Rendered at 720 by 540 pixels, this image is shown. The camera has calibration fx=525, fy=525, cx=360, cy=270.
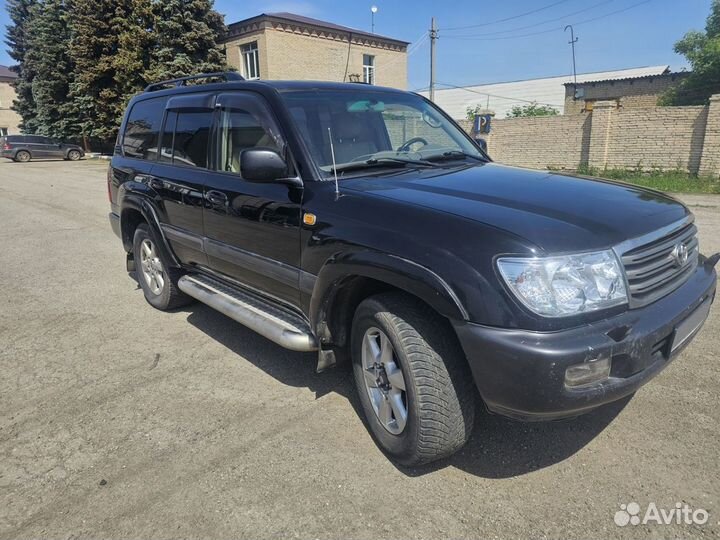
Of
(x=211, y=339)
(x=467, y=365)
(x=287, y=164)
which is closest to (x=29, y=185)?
(x=211, y=339)

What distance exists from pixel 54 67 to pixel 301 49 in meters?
15.6

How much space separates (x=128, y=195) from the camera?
5160 mm

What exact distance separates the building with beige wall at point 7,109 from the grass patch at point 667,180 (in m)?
59.4

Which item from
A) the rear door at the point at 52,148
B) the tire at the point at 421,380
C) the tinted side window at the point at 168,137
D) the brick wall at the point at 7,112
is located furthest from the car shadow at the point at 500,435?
the brick wall at the point at 7,112

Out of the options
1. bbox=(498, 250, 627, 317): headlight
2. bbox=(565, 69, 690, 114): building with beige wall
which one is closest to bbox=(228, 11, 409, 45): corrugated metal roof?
bbox=(565, 69, 690, 114): building with beige wall

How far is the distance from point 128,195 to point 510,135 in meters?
16.1

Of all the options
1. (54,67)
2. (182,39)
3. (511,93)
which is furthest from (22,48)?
(511,93)

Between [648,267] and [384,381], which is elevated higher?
[648,267]

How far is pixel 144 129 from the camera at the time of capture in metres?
5.11

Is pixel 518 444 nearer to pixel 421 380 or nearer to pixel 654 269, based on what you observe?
pixel 421 380

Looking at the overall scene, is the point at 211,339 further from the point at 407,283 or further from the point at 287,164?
the point at 407,283

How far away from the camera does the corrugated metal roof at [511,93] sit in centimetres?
4484

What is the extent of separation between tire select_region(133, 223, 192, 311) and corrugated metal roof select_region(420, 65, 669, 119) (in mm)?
41582

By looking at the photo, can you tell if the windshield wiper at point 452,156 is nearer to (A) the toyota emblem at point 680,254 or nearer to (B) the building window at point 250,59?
(A) the toyota emblem at point 680,254
